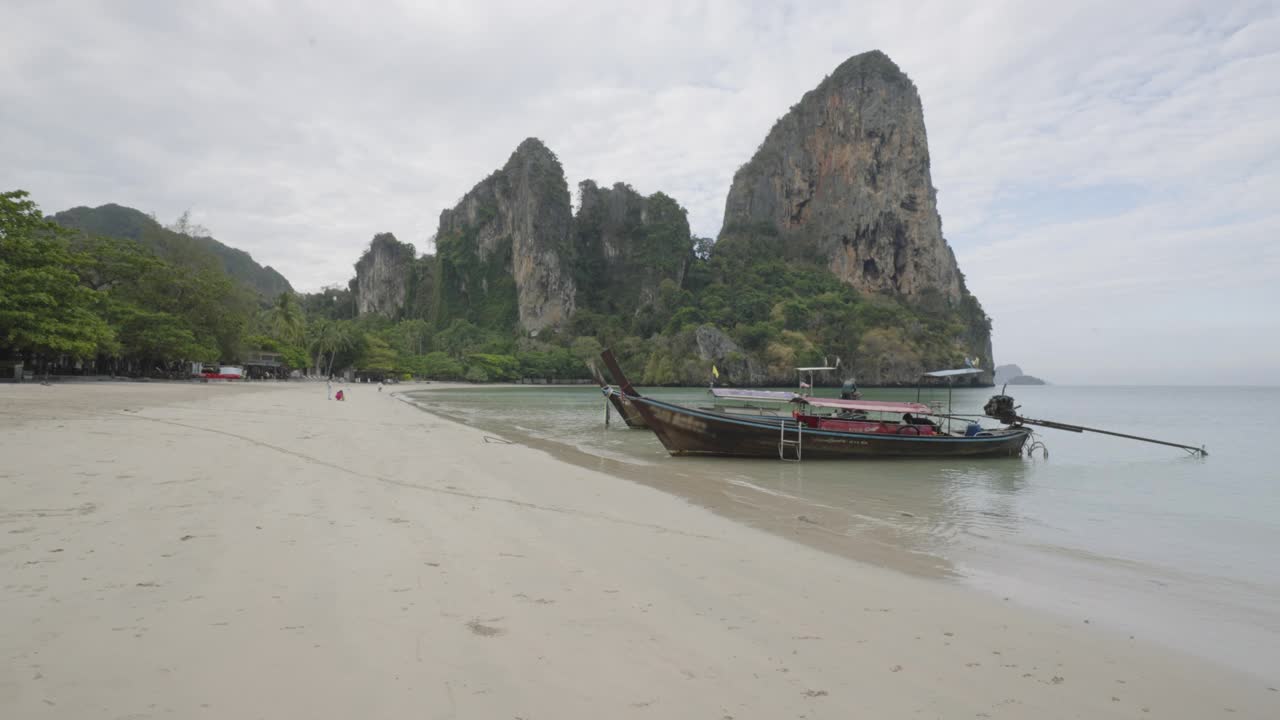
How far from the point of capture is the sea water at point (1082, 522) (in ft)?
15.6

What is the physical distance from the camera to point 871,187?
118 meters

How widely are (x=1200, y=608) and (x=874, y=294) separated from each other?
12108 cm

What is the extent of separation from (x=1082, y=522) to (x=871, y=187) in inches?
4815

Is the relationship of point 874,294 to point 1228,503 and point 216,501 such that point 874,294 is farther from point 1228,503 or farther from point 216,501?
point 216,501

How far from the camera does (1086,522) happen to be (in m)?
8.97

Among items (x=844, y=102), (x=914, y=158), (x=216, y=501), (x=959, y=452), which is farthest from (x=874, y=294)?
(x=216, y=501)

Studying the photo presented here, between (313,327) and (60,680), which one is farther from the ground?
(313,327)

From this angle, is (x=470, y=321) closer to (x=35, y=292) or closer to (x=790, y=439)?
(x=35, y=292)

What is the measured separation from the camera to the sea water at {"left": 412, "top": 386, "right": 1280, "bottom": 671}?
4.75 metres

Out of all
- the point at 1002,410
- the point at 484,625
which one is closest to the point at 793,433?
the point at 1002,410

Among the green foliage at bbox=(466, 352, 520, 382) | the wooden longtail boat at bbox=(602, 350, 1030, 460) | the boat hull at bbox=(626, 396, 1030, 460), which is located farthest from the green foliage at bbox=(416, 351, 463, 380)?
the boat hull at bbox=(626, 396, 1030, 460)

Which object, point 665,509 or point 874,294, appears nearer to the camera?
point 665,509

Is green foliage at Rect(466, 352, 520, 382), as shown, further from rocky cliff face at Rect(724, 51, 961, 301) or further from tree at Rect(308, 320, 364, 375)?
rocky cliff face at Rect(724, 51, 961, 301)

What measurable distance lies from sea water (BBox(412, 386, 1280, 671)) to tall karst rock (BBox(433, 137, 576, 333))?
101992 mm
